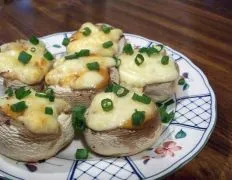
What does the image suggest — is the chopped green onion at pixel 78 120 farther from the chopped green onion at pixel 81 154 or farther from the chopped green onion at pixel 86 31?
the chopped green onion at pixel 86 31

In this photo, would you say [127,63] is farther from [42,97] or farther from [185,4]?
[185,4]

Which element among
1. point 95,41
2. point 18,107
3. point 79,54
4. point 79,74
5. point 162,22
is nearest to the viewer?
point 18,107

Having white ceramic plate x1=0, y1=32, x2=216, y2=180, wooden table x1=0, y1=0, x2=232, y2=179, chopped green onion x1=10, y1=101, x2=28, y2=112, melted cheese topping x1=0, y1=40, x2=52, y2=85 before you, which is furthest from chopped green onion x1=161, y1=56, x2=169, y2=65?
chopped green onion x1=10, y1=101, x2=28, y2=112

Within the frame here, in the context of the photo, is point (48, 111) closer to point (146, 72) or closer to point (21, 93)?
point (21, 93)

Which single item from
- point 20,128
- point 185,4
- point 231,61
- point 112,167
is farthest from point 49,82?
point 185,4

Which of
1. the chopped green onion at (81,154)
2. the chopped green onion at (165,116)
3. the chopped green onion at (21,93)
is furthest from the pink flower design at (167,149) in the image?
the chopped green onion at (21,93)

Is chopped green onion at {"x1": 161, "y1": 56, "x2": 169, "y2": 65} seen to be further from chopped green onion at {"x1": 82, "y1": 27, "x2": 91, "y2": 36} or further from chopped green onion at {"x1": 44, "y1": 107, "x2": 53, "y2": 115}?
chopped green onion at {"x1": 44, "y1": 107, "x2": 53, "y2": 115}

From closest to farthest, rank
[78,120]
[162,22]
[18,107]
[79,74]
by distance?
[18,107], [78,120], [79,74], [162,22]

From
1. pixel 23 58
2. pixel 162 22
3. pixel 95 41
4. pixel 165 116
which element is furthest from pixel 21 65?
pixel 162 22

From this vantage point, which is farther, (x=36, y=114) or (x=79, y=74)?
(x=79, y=74)
